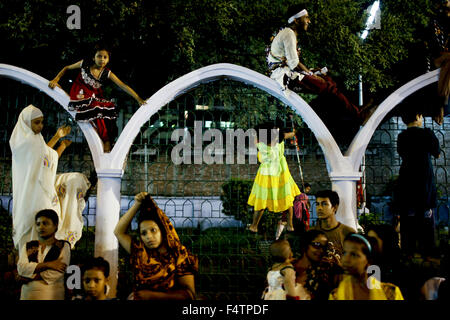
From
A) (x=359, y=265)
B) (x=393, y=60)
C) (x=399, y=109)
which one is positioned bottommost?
(x=359, y=265)

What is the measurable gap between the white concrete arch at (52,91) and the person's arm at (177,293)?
198cm

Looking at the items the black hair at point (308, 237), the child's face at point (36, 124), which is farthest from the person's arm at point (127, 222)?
the child's face at point (36, 124)

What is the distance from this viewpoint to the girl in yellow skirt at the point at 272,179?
516 cm

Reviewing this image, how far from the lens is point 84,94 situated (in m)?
4.65

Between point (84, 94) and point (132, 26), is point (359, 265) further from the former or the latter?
point (132, 26)

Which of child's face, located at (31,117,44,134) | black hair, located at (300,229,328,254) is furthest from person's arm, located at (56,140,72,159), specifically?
black hair, located at (300,229,328,254)

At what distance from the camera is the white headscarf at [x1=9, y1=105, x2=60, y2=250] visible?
4238 mm

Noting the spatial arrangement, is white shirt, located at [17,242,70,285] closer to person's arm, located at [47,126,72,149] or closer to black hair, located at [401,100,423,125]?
person's arm, located at [47,126,72,149]

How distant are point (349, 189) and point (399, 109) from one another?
1.40 metres

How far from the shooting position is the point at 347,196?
4.54 meters

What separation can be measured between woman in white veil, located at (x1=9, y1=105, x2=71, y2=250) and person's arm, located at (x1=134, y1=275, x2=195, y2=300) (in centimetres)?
170

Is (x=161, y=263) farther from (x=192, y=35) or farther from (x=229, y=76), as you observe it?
(x=192, y=35)

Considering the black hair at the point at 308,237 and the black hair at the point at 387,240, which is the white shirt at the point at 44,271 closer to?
the black hair at the point at 308,237

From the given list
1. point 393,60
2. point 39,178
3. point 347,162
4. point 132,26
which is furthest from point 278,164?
point 393,60
